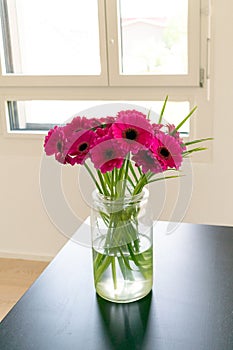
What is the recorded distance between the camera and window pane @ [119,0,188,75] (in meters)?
2.38

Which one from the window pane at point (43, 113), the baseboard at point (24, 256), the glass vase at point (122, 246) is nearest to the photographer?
the glass vase at point (122, 246)

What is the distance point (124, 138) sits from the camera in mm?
1001

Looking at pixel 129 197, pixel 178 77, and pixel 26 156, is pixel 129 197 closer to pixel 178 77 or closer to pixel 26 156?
pixel 178 77

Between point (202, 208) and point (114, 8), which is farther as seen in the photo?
point (202, 208)

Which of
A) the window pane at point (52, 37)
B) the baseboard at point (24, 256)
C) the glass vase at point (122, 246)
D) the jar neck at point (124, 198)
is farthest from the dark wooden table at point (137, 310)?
the baseboard at point (24, 256)

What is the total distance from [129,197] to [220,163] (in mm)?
1493

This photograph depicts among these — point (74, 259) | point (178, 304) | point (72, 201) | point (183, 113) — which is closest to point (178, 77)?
point (183, 113)

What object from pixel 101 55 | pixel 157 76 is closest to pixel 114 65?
pixel 101 55

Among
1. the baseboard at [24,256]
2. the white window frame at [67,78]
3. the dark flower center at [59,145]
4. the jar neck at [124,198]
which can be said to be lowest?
the baseboard at [24,256]

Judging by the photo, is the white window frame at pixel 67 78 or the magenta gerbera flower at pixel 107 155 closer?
the magenta gerbera flower at pixel 107 155

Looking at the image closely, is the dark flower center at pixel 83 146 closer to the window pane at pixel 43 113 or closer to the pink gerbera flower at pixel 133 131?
the pink gerbera flower at pixel 133 131

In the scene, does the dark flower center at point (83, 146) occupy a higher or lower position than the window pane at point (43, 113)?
higher

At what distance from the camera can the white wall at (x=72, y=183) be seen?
92.2 inches

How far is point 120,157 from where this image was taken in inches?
39.6
